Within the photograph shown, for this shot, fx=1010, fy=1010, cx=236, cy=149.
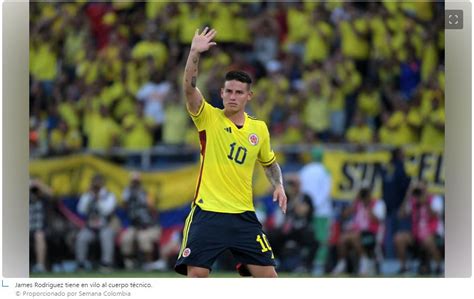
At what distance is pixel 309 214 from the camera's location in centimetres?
1405

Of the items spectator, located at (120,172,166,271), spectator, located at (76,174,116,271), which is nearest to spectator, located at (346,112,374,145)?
spectator, located at (120,172,166,271)

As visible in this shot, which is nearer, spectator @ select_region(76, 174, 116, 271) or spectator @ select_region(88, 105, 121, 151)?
spectator @ select_region(76, 174, 116, 271)

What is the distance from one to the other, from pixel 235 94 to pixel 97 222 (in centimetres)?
644

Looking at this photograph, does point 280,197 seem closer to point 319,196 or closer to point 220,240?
point 220,240

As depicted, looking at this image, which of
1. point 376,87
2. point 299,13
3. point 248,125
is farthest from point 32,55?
point 248,125

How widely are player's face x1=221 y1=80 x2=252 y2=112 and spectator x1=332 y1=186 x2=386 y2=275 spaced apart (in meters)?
5.92

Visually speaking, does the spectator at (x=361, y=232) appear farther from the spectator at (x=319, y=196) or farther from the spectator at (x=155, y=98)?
the spectator at (x=155, y=98)

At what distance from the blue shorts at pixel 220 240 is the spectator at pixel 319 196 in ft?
18.5

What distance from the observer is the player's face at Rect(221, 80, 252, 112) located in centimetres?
841

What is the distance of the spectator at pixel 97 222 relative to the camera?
46.9ft

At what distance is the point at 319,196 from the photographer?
46.6ft

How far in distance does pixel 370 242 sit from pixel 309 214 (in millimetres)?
957

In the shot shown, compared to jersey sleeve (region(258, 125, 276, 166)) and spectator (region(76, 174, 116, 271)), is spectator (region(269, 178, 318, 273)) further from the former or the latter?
jersey sleeve (region(258, 125, 276, 166))

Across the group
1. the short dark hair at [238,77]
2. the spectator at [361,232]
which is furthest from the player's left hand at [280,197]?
the spectator at [361,232]
